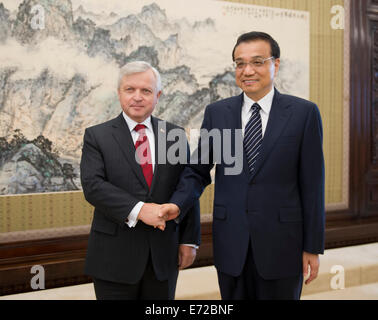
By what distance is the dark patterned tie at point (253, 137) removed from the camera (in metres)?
1.66

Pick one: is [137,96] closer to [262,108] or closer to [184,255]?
[262,108]

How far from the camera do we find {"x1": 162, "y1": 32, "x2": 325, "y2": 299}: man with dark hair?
1628 millimetres

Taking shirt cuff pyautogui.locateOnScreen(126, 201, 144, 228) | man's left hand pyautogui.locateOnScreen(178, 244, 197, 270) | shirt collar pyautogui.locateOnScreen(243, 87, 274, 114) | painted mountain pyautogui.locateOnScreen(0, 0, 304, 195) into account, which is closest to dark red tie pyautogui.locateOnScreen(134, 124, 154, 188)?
shirt cuff pyautogui.locateOnScreen(126, 201, 144, 228)

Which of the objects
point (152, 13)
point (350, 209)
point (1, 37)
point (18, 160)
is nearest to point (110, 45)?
point (152, 13)

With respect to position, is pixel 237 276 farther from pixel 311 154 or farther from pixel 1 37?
pixel 1 37

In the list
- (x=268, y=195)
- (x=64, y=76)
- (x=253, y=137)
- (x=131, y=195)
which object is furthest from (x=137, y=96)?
(x=64, y=76)

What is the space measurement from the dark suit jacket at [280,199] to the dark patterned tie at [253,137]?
2cm

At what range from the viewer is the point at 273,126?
165 centimetres

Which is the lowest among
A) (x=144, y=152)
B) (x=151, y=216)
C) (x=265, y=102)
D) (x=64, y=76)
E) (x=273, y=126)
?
(x=151, y=216)

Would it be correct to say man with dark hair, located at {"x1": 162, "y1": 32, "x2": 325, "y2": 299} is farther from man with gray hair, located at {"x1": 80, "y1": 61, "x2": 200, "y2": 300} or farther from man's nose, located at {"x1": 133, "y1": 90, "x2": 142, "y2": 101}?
man's nose, located at {"x1": 133, "y1": 90, "x2": 142, "y2": 101}

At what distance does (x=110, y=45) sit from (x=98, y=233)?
8.10ft

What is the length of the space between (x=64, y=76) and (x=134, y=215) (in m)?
2.35

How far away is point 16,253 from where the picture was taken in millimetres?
3391

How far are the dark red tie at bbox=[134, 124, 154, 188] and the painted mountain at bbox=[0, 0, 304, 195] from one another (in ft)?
6.72
